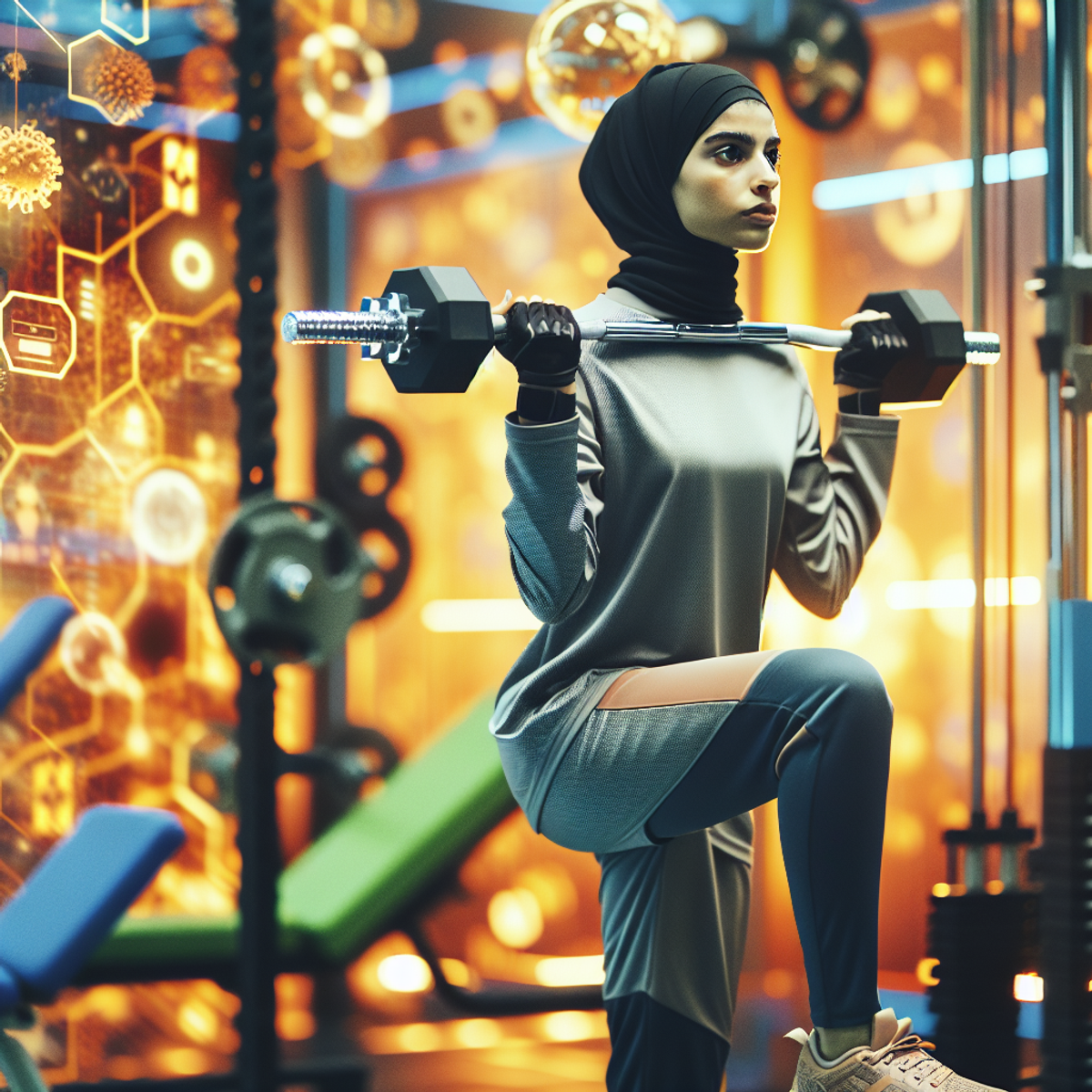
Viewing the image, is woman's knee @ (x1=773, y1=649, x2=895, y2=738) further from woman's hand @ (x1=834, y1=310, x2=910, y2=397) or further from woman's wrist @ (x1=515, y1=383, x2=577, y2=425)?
woman's hand @ (x1=834, y1=310, x2=910, y2=397)

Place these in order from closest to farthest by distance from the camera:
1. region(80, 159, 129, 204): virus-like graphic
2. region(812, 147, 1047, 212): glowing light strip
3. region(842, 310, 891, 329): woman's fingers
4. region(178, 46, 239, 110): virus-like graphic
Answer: region(842, 310, 891, 329): woman's fingers, region(80, 159, 129, 204): virus-like graphic, region(178, 46, 239, 110): virus-like graphic, region(812, 147, 1047, 212): glowing light strip

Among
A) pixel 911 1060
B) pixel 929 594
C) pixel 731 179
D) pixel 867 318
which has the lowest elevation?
pixel 911 1060

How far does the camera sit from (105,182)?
7.62 feet

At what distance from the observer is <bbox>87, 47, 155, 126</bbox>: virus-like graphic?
90.6 inches

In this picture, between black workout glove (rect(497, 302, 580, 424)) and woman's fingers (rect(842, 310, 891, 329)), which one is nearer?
black workout glove (rect(497, 302, 580, 424))

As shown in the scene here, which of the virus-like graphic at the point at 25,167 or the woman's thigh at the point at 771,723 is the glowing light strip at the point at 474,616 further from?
the woman's thigh at the point at 771,723

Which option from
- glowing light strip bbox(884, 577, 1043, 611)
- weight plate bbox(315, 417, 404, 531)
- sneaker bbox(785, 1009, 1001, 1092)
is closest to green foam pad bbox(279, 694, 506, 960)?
weight plate bbox(315, 417, 404, 531)

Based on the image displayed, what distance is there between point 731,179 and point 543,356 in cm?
31

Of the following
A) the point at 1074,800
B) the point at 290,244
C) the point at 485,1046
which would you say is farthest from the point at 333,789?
the point at 1074,800

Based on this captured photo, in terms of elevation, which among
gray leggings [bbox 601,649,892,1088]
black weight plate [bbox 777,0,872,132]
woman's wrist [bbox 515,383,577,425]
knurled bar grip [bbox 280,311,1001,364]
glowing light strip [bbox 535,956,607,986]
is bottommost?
glowing light strip [bbox 535,956,607,986]

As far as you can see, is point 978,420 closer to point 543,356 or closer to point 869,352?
point 869,352

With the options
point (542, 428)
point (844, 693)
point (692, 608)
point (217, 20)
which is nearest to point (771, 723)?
point (844, 693)

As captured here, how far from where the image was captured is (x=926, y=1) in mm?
2986

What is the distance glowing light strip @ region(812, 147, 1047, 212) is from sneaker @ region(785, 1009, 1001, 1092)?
206cm
